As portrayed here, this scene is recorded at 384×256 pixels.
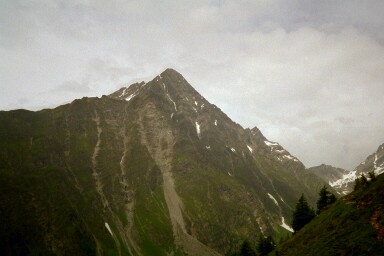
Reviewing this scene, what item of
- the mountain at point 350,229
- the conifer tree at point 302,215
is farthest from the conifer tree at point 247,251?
the mountain at point 350,229

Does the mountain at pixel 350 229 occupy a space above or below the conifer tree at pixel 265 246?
above

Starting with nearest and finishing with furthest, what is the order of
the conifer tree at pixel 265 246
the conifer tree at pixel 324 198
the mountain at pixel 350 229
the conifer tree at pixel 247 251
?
the mountain at pixel 350 229
the conifer tree at pixel 324 198
the conifer tree at pixel 265 246
the conifer tree at pixel 247 251

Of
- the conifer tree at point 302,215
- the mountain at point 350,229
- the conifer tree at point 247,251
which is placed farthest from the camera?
the conifer tree at point 247,251

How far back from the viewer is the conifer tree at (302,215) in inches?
3036

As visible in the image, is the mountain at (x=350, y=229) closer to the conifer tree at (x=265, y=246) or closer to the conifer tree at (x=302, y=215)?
the conifer tree at (x=302, y=215)

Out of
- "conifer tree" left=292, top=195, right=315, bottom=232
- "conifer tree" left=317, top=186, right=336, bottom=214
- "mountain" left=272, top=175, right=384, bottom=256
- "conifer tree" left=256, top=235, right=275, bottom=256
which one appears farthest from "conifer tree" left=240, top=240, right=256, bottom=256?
"mountain" left=272, top=175, right=384, bottom=256

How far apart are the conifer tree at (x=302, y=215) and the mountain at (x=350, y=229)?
45.9 ft

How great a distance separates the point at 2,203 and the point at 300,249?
15940 centimetres

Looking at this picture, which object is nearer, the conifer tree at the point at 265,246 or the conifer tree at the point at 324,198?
the conifer tree at the point at 324,198

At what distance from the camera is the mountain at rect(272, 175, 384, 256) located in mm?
41531

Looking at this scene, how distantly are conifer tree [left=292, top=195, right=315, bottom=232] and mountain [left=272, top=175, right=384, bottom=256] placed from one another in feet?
45.9

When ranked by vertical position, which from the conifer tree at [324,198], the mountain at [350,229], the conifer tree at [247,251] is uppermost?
the conifer tree at [324,198]

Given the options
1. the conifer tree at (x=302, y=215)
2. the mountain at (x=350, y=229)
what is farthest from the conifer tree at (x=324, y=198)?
the mountain at (x=350, y=229)

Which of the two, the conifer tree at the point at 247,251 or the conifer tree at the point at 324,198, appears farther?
the conifer tree at the point at 247,251
